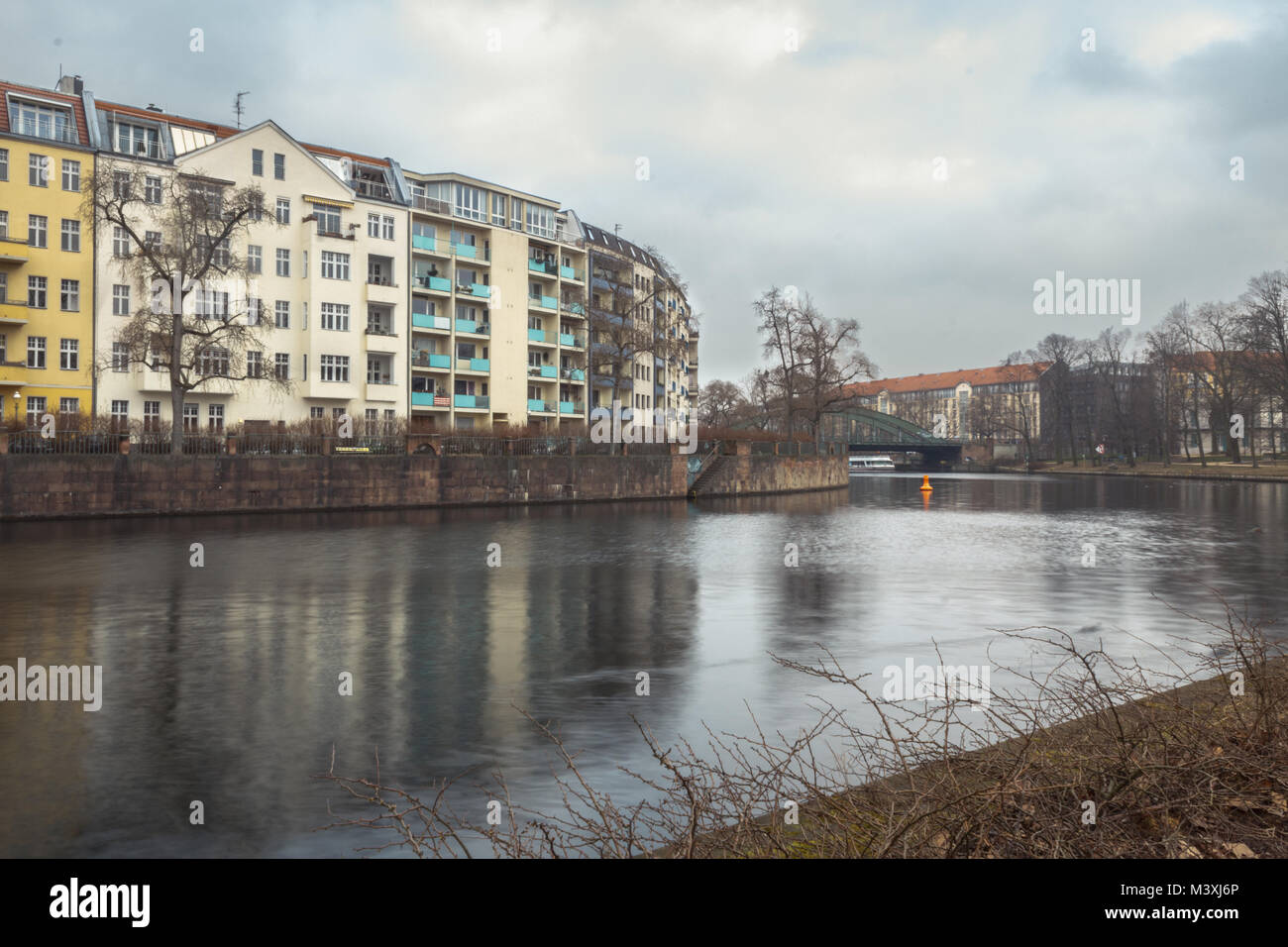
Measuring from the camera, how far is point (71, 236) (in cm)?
5391

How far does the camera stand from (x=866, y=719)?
1072 cm

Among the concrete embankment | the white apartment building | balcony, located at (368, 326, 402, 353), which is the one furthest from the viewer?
balcony, located at (368, 326, 402, 353)

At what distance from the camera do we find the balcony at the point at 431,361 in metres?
70.0

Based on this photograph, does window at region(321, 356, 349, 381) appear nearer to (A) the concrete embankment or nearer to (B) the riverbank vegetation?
(A) the concrete embankment

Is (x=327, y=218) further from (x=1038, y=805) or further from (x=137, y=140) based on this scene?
(x=1038, y=805)

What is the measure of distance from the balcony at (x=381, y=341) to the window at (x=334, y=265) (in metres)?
3.80

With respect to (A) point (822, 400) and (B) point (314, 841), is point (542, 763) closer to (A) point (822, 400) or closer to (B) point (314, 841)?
(B) point (314, 841)

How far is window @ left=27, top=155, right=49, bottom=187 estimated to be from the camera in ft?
174

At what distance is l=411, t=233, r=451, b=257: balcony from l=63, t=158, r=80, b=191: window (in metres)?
21.0

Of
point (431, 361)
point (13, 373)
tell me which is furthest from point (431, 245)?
point (13, 373)

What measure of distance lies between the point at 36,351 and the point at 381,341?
64.6ft

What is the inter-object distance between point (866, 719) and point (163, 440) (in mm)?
38606

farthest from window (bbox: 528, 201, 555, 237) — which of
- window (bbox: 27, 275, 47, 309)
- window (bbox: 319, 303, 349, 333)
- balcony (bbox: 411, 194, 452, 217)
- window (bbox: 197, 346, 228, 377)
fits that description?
window (bbox: 27, 275, 47, 309)
